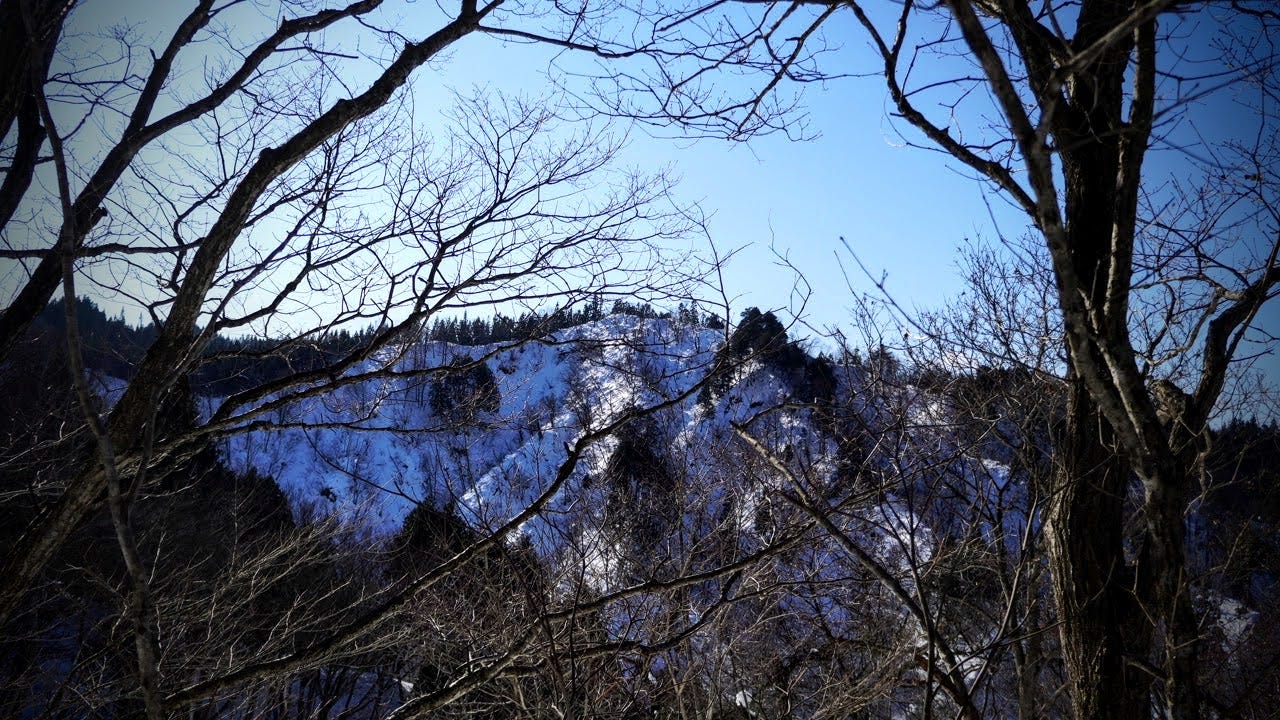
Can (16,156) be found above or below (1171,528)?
above

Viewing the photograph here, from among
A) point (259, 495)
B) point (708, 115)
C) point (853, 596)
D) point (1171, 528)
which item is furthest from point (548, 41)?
point (259, 495)

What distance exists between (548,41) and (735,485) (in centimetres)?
519

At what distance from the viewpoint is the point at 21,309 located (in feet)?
11.4

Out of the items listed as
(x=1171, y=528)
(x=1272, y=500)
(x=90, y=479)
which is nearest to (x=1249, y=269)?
(x=1171, y=528)

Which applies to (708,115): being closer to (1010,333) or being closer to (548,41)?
(548,41)

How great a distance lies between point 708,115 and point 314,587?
12401mm

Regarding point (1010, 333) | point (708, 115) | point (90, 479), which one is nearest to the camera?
point (90, 479)

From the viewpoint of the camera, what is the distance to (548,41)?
3586mm

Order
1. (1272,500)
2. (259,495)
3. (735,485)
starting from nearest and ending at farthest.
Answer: (735,485), (1272,500), (259,495)

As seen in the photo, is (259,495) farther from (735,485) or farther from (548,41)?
(548,41)

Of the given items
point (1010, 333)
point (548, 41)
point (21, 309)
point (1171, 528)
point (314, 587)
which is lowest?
point (314, 587)

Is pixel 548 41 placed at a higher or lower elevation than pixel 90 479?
higher

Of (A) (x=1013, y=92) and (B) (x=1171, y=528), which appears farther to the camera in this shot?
(B) (x=1171, y=528)

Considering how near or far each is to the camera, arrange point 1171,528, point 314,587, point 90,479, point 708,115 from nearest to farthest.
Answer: point 1171,528
point 90,479
point 708,115
point 314,587
